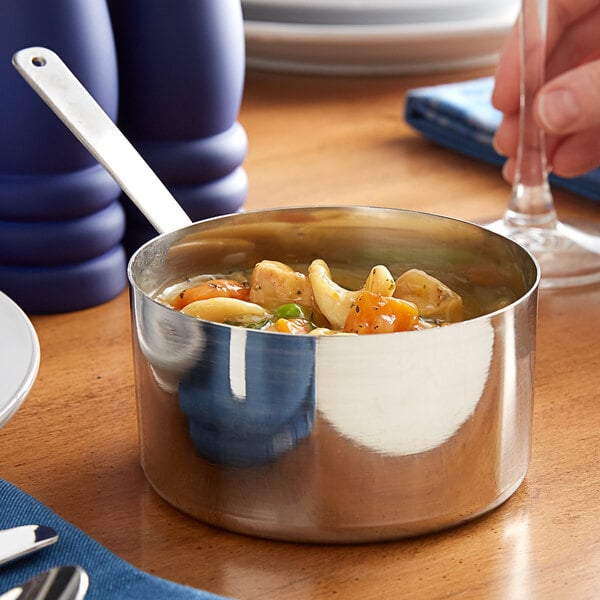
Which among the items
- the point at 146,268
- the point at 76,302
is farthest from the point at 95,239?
the point at 146,268

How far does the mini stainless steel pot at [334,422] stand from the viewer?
486 mm

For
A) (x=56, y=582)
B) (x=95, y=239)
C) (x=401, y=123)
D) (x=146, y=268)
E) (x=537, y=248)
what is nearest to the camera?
(x=56, y=582)

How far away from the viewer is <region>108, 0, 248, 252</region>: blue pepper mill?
0.83 m

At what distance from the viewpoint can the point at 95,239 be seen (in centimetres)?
81

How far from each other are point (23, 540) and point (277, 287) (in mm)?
198

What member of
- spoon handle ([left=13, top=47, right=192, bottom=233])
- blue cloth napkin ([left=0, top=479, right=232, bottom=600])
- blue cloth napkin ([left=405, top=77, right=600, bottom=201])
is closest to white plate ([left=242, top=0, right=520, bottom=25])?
blue cloth napkin ([left=405, top=77, right=600, bottom=201])

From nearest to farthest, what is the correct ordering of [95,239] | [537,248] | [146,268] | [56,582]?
1. [56,582]
2. [146,268]
3. [95,239]
4. [537,248]

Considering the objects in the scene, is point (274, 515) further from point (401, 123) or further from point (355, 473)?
point (401, 123)

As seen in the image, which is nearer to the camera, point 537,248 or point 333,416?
point 333,416

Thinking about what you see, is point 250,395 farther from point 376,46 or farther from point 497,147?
point 376,46

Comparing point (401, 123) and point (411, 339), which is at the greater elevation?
point (411, 339)

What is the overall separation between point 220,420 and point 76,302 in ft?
1.12

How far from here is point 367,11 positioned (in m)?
1.41

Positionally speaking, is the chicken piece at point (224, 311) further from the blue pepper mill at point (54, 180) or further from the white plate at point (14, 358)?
the blue pepper mill at point (54, 180)
